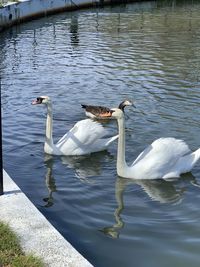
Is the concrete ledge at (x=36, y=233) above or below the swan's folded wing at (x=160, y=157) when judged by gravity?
above

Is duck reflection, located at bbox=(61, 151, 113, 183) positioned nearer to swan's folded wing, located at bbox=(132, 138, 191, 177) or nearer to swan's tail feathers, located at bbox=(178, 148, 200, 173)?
swan's folded wing, located at bbox=(132, 138, 191, 177)

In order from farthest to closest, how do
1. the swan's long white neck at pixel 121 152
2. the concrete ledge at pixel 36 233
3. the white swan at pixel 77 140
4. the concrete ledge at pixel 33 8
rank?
the concrete ledge at pixel 33 8
the white swan at pixel 77 140
the swan's long white neck at pixel 121 152
the concrete ledge at pixel 36 233

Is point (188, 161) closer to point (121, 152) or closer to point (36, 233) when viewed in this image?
point (121, 152)

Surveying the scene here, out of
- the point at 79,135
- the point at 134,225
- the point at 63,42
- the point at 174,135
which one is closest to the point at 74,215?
the point at 134,225

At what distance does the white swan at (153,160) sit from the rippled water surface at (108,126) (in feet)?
0.48

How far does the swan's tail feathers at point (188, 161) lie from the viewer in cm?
930

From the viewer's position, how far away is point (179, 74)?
1711 cm

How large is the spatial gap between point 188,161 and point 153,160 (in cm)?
75

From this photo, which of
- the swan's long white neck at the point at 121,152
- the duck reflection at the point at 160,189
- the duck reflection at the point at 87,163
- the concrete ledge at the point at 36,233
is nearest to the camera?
the concrete ledge at the point at 36,233

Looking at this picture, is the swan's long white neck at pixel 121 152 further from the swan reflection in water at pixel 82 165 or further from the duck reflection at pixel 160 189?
the swan reflection in water at pixel 82 165

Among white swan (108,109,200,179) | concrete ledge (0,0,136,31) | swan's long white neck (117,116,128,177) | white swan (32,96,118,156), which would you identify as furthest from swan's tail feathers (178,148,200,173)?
concrete ledge (0,0,136,31)

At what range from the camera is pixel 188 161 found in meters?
9.39

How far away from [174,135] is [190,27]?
17.4 m

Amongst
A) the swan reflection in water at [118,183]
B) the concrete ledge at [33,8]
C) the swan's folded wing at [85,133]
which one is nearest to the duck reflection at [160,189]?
the swan reflection in water at [118,183]
